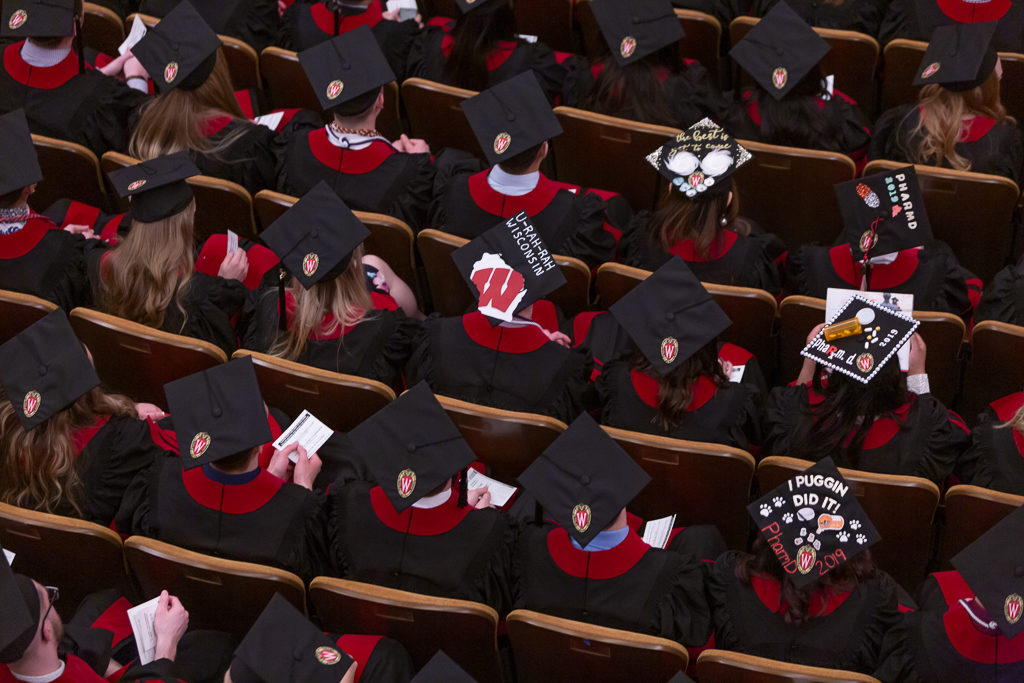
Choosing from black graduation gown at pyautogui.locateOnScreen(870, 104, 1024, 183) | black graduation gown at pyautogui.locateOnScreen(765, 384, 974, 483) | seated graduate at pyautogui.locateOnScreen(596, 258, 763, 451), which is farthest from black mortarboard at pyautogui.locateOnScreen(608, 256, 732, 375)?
black graduation gown at pyautogui.locateOnScreen(870, 104, 1024, 183)

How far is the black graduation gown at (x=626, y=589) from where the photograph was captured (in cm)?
322

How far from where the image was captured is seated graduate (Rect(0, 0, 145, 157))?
16.7 ft

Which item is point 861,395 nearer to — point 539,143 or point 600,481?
point 600,481

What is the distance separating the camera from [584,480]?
3.28m

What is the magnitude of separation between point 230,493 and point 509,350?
1.12 metres

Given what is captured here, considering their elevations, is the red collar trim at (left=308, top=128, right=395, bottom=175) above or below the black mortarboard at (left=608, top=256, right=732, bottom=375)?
above

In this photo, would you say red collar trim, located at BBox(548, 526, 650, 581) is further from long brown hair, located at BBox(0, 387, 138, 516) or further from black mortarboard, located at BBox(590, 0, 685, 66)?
black mortarboard, located at BBox(590, 0, 685, 66)

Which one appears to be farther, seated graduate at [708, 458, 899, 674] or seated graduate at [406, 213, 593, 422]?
seated graduate at [406, 213, 593, 422]

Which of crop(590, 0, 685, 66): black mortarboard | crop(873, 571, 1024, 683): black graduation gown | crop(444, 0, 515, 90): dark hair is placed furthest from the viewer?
crop(444, 0, 515, 90): dark hair

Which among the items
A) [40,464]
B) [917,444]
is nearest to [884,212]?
[917,444]

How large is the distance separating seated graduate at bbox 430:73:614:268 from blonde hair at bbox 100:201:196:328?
3.64 ft

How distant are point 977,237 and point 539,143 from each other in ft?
6.08

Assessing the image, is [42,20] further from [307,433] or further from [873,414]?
[873,414]

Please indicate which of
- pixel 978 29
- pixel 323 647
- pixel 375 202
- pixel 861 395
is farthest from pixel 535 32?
pixel 323 647
